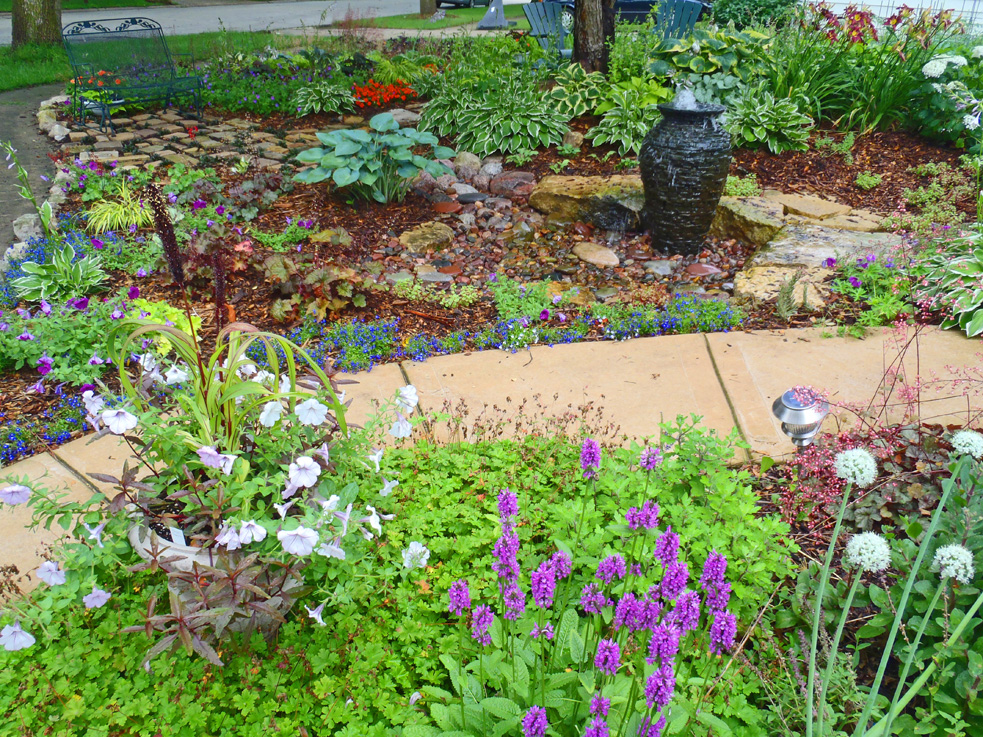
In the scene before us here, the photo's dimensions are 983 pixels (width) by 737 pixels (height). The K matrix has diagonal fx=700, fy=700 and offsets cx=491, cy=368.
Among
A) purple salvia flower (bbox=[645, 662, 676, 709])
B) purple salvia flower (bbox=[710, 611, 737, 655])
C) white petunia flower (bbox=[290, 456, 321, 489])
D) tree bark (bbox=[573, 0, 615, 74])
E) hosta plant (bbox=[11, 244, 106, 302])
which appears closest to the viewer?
purple salvia flower (bbox=[645, 662, 676, 709])

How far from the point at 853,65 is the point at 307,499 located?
664 centimetres

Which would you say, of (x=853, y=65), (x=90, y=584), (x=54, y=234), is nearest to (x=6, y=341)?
(x=54, y=234)

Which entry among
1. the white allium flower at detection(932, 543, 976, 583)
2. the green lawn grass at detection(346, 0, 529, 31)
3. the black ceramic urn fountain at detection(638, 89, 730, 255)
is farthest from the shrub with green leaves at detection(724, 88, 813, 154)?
the green lawn grass at detection(346, 0, 529, 31)

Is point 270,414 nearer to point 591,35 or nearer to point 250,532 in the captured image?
point 250,532

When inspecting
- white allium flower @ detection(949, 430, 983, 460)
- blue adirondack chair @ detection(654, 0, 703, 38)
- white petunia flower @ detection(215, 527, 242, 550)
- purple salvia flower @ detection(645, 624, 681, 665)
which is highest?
blue adirondack chair @ detection(654, 0, 703, 38)

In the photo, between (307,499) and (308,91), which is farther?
(308,91)

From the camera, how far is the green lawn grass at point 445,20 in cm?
1478

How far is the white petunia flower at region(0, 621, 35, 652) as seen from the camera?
1691mm

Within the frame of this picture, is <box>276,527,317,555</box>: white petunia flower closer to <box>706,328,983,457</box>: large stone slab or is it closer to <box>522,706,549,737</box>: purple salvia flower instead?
<box>522,706,549,737</box>: purple salvia flower

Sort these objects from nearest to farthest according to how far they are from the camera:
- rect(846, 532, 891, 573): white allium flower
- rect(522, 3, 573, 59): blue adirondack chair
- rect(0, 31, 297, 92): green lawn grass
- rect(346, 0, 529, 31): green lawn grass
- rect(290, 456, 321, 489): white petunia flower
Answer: rect(846, 532, 891, 573): white allium flower → rect(290, 456, 321, 489): white petunia flower → rect(0, 31, 297, 92): green lawn grass → rect(522, 3, 573, 59): blue adirondack chair → rect(346, 0, 529, 31): green lawn grass

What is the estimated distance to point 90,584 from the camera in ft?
5.83

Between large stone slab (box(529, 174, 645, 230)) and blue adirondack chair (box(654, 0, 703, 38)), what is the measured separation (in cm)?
464

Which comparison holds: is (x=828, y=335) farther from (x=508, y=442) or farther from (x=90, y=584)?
(x=90, y=584)

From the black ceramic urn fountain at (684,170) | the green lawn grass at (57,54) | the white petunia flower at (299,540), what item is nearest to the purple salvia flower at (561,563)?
the white petunia flower at (299,540)
